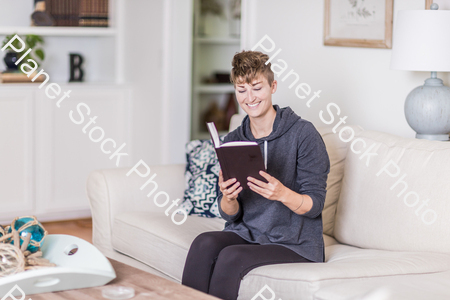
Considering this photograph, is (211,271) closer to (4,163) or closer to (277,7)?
(277,7)

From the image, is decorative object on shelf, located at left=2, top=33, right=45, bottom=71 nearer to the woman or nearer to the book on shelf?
the book on shelf

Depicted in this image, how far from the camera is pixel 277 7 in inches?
136

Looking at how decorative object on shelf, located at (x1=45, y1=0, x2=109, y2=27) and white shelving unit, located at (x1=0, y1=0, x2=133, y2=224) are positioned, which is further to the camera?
decorative object on shelf, located at (x1=45, y1=0, x2=109, y2=27)

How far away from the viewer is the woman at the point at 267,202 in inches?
75.2

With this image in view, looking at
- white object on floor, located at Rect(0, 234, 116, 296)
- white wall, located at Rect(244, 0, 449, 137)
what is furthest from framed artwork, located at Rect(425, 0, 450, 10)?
white object on floor, located at Rect(0, 234, 116, 296)

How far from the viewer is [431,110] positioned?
2.37 meters

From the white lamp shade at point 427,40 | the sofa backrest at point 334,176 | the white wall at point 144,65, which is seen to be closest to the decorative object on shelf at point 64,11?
the white wall at point 144,65

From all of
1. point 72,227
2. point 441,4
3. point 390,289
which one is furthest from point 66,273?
point 72,227

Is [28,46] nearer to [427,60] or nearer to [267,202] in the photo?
[267,202]

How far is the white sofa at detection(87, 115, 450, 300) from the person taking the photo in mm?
1773

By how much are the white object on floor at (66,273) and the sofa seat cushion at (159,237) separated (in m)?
0.57

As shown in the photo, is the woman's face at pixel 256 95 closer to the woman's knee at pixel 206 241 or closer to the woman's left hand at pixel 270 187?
the woman's left hand at pixel 270 187

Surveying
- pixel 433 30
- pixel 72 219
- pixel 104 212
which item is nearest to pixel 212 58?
pixel 72 219

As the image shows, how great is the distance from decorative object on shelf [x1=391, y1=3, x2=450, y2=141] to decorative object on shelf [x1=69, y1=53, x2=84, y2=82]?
260 cm
